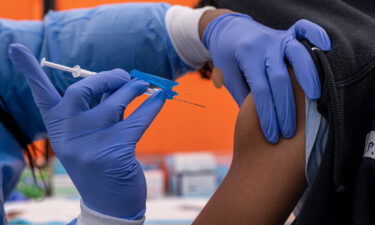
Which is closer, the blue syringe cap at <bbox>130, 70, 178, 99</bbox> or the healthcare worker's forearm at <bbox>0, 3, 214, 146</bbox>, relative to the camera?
the blue syringe cap at <bbox>130, 70, 178, 99</bbox>

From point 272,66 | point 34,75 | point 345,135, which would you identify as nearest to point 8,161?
point 34,75

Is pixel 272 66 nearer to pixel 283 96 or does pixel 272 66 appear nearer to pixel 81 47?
pixel 283 96

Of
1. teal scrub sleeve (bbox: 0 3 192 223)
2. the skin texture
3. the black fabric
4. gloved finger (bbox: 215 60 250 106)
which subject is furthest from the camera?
teal scrub sleeve (bbox: 0 3 192 223)

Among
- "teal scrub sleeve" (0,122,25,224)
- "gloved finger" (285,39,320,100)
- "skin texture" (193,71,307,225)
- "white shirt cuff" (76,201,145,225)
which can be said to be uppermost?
"gloved finger" (285,39,320,100)

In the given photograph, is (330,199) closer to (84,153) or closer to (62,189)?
(84,153)

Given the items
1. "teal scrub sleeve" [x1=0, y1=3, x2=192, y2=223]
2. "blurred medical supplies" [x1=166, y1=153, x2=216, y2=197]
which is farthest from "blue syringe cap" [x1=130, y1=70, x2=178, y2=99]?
"blurred medical supplies" [x1=166, y1=153, x2=216, y2=197]

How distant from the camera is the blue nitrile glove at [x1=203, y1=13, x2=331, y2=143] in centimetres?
80

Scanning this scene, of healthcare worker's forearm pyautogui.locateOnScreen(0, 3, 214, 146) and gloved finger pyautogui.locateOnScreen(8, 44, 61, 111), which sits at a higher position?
gloved finger pyautogui.locateOnScreen(8, 44, 61, 111)

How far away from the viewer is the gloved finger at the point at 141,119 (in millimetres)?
812

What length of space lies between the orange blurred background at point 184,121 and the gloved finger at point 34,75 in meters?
1.59

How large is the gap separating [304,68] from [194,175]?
1.41 m

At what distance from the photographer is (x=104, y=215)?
80 cm

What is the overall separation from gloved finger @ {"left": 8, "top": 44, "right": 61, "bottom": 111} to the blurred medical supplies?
140cm

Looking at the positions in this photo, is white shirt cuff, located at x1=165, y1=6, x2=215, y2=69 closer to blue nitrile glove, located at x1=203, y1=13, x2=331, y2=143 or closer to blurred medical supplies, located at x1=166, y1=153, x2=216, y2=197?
blue nitrile glove, located at x1=203, y1=13, x2=331, y2=143
